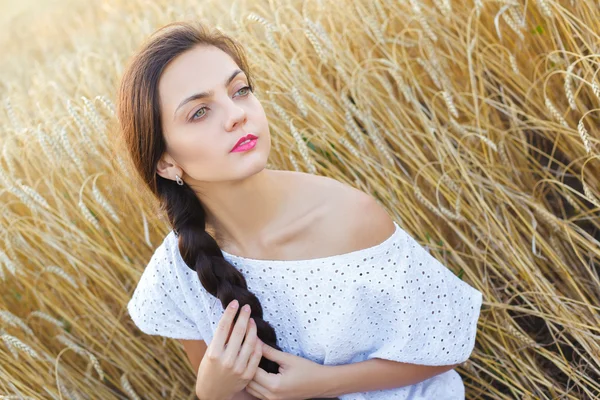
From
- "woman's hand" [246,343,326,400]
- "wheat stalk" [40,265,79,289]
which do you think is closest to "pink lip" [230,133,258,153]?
"woman's hand" [246,343,326,400]

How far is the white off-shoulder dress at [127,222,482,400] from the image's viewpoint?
1.35 meters

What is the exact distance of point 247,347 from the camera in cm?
139

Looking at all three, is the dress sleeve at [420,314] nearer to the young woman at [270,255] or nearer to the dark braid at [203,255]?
the young woman at [270,255]

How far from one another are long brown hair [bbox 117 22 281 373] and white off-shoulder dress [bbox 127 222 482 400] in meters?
0.05

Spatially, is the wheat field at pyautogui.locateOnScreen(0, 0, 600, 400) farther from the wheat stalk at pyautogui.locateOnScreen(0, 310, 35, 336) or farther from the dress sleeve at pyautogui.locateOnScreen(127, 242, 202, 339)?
the dress sleeve at pyautogui.locateOnScreen(127, 242, 202, 339)

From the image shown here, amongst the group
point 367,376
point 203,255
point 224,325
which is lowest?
point 367,376

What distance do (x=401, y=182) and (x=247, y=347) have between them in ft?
2.56

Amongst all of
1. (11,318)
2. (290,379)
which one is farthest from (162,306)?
(11,318)

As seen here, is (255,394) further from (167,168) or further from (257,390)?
(167,168)

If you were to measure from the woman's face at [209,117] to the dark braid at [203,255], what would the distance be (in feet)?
0.47

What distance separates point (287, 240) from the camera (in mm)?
1374

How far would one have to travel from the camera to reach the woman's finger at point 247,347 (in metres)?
1.39

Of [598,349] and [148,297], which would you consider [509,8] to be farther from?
[148,297]

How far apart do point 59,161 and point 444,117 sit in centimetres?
109
